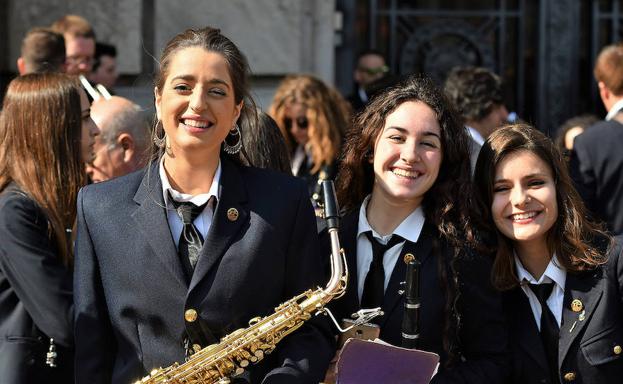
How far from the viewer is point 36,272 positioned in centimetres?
370

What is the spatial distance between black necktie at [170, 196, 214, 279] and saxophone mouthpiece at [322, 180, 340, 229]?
1.22 feet

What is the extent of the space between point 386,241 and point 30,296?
1337mm

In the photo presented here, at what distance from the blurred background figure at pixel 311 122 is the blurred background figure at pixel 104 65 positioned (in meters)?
1.23

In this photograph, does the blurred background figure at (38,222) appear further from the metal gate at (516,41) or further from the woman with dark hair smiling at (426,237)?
the metal gate at (516,41)

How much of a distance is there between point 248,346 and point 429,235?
0.86 meters

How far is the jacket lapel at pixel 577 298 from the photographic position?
3.58 metres

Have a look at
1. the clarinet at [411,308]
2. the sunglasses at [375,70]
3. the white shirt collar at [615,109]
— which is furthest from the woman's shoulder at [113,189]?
the sunglasses at [375,70]

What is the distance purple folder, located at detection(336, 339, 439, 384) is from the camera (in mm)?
3129

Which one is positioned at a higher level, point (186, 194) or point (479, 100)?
point (479, 100)

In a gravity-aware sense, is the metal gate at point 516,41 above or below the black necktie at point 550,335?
above

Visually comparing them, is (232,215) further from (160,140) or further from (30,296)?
(30,296)

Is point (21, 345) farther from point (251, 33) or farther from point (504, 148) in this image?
point (251, 33)

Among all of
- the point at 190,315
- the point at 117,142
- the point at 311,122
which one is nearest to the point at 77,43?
the point at 311,122

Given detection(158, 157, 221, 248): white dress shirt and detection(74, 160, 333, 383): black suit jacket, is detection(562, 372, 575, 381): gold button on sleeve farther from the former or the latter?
detection(158, 157, 221, 248): white dress shirt
